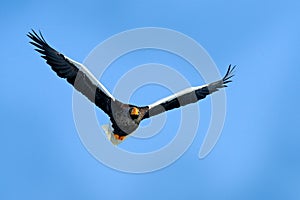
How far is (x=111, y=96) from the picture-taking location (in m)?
31.5

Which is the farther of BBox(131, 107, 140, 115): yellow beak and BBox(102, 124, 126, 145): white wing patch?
BBox(102, 124, 126, 145): white wing patch

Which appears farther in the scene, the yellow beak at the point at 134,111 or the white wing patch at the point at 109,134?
the white wing patch at the point at 109,134

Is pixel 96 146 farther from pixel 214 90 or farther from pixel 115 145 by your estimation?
pixel 214 90

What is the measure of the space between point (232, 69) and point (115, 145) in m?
3.37

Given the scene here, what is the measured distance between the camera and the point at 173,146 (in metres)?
31.5

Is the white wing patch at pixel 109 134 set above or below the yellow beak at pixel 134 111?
below

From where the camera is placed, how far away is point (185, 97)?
3234cm

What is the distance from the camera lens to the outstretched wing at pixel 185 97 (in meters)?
32.1

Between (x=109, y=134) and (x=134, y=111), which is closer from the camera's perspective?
(x=134, y=111)

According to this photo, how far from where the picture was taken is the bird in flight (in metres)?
30.8

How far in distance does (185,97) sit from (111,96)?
196cm

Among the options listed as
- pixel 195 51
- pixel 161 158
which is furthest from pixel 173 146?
pixel 195 51

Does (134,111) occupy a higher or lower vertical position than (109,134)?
higher

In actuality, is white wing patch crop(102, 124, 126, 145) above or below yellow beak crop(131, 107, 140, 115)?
below
